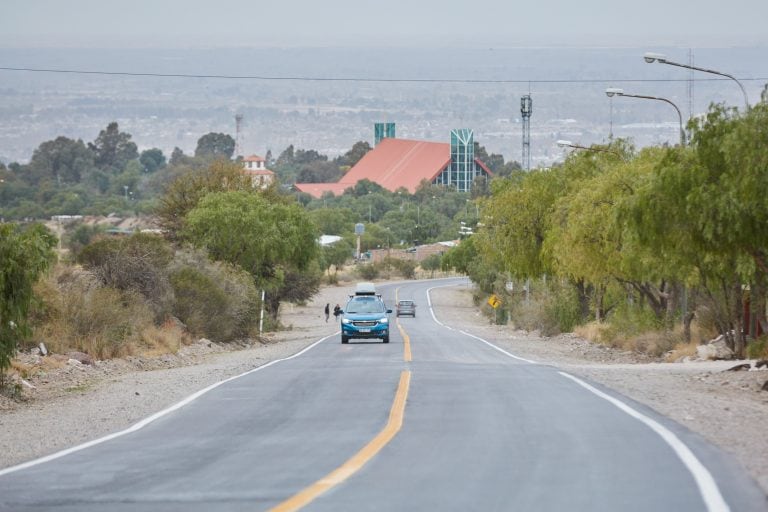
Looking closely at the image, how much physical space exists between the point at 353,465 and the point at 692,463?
11.1 ft

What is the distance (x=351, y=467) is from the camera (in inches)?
545

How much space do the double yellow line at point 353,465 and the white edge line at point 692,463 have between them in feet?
10.4

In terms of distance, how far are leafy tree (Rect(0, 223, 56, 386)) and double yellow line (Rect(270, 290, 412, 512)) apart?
7.26m

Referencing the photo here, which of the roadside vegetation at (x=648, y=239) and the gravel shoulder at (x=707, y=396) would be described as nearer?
the gravel shoulder at (x=707, y=396)

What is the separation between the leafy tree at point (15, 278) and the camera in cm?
2450

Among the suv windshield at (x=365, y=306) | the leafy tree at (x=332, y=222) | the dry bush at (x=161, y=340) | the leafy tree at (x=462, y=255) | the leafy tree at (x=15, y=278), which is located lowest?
the leafy tree at (x=462, y=255)

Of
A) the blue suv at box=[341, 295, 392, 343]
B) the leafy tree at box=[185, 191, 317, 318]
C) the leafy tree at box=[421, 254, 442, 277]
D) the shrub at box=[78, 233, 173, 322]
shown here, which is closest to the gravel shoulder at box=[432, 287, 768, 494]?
the blue suv at box=[341, 295, 392, 343]

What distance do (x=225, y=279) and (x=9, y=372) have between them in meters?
26.9

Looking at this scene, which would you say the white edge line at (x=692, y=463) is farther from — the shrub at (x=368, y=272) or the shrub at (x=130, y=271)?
the shrub at (x=368, y=272)

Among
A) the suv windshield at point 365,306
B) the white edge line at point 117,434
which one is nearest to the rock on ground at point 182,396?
the white edge line at point 117,434

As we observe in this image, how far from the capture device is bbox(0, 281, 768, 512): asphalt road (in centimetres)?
1198

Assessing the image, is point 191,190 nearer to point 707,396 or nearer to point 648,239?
point 648,239

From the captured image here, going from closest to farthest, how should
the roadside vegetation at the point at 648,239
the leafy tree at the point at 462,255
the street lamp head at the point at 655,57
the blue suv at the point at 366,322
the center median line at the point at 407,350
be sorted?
the roadside vegetation at the point at 648,239, the center median line at the point at 407,350, the street lamp head at the point at 655,57, the blue suv at the point at 366,322, the leafy tree at the point at 462,255

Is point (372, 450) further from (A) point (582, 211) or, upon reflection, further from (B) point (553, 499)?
(A) point (582, 211)
